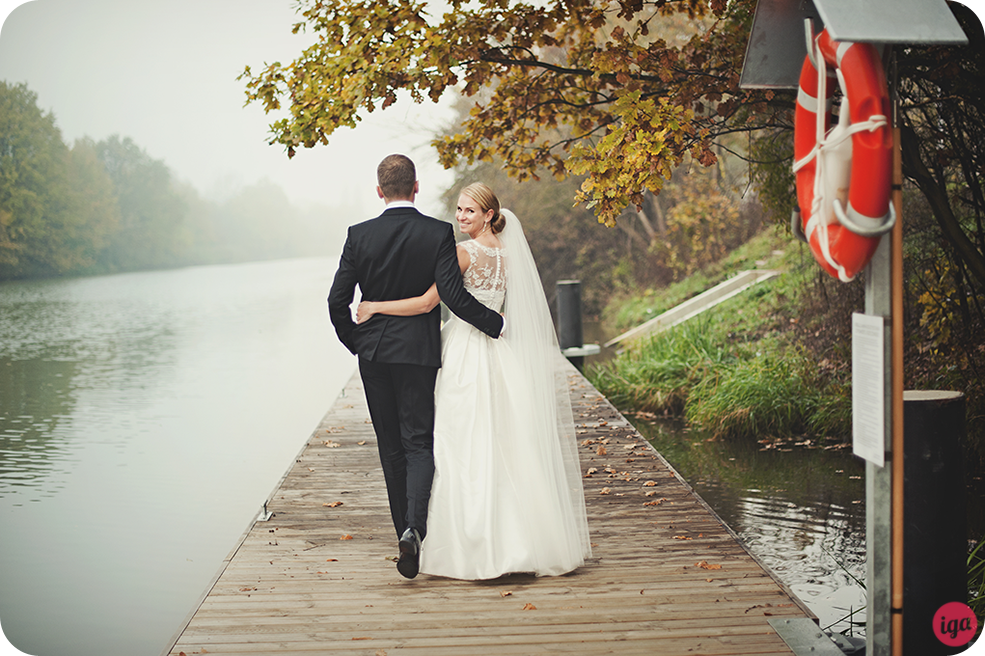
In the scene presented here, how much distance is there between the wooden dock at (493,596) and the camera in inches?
120

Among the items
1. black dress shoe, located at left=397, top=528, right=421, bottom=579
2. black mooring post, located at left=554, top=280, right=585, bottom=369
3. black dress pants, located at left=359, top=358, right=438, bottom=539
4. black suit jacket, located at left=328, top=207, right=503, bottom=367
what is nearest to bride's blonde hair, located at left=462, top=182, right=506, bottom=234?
black suit jacket, located at left=328, top=207, right=503, bottom=367

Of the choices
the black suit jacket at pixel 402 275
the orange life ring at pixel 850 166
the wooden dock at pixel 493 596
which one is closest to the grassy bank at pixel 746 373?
the wooden dock at pixel 493 596

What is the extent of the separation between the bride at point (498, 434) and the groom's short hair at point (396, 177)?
243 mm

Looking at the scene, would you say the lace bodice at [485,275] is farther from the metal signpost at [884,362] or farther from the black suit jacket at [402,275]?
the metal signpost at [884,362]

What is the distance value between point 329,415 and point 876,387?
245 inches

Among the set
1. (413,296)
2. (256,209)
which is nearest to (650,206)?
(413,296)

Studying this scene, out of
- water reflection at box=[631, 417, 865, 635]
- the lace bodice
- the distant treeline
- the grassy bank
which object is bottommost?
water reflection at box=[631, 417, 865, 635]

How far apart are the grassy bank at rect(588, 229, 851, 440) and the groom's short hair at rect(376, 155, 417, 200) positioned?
5599 mm

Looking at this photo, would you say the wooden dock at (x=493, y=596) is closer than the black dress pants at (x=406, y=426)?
Yes

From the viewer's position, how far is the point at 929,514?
9.30 feet

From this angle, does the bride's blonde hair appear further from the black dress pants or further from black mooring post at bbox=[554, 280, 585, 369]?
black mooring post at bbox=[554, 280, 585, 369]

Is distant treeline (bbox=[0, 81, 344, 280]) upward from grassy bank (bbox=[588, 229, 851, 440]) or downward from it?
upward

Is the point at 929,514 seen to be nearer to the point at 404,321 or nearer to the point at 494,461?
the point at 494,461

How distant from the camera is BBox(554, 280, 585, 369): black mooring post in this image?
36.3ft
